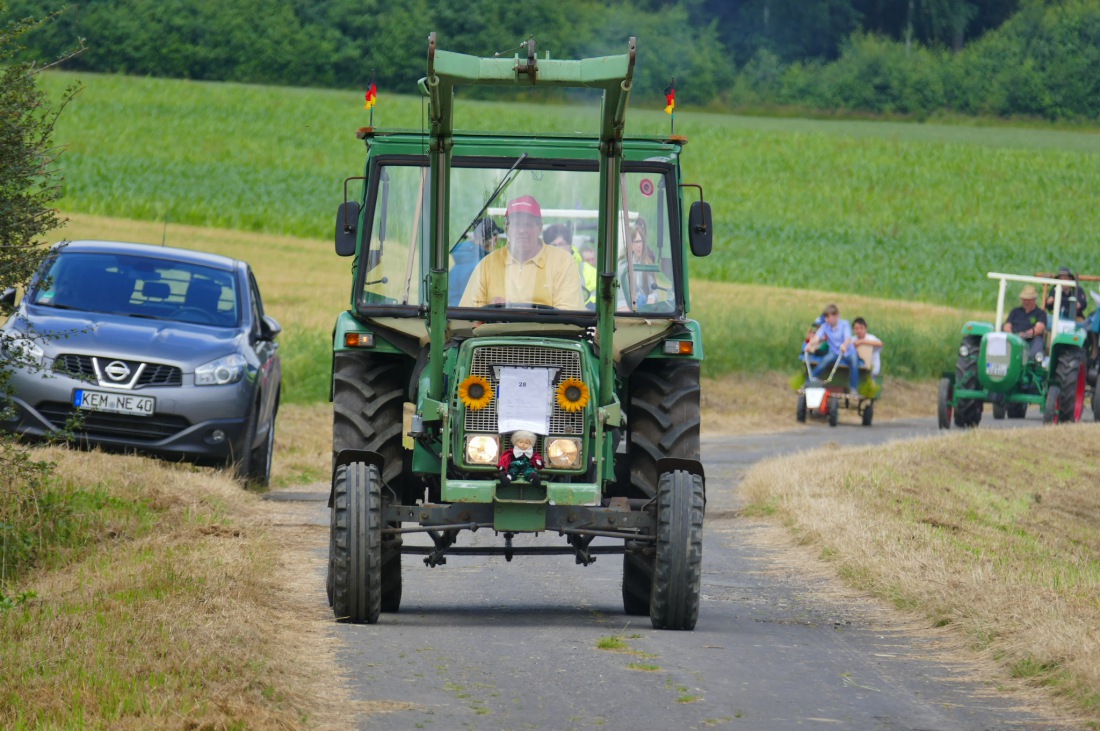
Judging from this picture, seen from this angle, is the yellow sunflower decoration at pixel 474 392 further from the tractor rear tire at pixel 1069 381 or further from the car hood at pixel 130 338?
the tractor rear tire at pixel 1069 381

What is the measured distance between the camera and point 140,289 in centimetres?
1493

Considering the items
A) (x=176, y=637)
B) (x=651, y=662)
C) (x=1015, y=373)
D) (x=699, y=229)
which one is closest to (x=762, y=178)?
(x=1015, y=373)

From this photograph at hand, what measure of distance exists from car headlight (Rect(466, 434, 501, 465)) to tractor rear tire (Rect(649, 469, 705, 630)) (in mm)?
814

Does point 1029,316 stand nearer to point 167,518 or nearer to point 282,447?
point 282,447

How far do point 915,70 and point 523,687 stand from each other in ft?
181

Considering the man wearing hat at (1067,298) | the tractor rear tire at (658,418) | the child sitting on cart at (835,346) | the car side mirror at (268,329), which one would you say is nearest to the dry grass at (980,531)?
the tractor rear tire at (658,418)

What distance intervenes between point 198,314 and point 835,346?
13.6m

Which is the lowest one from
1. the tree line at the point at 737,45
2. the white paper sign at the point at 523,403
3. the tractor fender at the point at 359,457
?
the tractor fender at the point at 359,457

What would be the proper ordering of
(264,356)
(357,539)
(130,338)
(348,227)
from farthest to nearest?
(264,356) → (130,338) → (348,227) → (357,539)

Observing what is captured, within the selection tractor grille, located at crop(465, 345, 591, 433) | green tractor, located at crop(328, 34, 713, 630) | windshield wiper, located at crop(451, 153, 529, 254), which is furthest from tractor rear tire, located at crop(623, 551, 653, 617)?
windshield wiper, located at crop(451, 153, 529, 254)

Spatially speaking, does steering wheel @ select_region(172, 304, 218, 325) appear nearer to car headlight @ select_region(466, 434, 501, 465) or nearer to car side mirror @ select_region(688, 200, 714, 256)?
car side mirror @ select_region(688, 200, 714, 256)

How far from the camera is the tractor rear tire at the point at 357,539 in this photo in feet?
28.6

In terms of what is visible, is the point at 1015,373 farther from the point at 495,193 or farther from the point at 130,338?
the point at 495,193

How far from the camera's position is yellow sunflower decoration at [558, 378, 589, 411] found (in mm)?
8805
